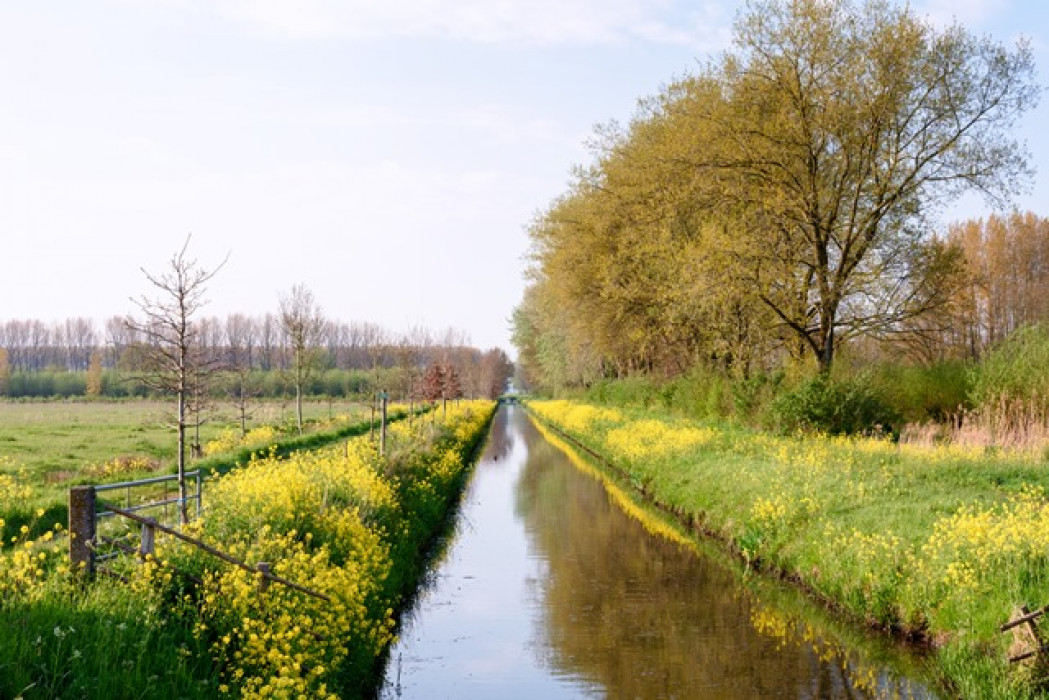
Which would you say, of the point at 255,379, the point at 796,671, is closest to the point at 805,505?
the point at 796,671

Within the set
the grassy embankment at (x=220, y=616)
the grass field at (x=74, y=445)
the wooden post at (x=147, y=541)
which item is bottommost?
the grass field at (x=74, y=445)

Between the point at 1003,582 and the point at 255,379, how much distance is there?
93845 mm

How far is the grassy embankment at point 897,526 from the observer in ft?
30.2

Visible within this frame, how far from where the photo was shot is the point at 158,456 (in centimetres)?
2706

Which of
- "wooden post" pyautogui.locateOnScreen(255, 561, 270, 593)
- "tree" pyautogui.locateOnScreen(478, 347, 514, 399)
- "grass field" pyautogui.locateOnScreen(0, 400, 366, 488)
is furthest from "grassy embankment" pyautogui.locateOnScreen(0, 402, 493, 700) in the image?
"tree" pyautogui.locateOnScreen(478, 347, 514, 399)

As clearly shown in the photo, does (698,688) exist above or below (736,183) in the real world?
below

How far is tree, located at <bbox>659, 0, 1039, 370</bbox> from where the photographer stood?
22625mm

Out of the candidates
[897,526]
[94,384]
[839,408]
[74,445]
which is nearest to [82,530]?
[897,526]

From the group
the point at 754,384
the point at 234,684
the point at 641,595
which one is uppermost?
the point at 754,384

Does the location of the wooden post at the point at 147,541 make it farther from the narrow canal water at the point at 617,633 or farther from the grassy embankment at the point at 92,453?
the grassy embankment at the point at 92,453

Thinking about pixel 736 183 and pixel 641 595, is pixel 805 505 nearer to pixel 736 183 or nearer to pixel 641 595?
pixel 641 595

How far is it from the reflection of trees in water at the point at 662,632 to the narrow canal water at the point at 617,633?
0.02 metres

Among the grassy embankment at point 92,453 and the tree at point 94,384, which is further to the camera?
the tree at point 94,384

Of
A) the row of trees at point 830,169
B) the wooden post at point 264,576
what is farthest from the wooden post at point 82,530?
the row of trees at point 830,169
